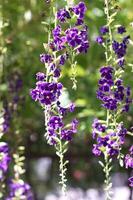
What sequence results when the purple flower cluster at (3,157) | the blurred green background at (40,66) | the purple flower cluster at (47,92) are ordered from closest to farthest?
the purple flower cluster at (47,92) → the purple flower cluster at (3,157) → the blurred green background at (40,66)

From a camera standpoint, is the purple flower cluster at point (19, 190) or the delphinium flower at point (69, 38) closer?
the delphinium flower at point (69, 38)

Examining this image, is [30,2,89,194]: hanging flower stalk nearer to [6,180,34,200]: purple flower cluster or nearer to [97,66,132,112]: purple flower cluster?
[97,66,132,112]: purple flower cluster

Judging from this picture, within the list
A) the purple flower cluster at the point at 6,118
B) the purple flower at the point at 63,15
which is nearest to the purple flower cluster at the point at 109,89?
the purple flower at the point at 63,15

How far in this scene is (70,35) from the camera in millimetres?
2291

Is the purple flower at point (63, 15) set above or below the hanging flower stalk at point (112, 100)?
above

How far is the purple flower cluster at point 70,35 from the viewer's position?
90.0 inches

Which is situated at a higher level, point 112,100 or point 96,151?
point 112,100

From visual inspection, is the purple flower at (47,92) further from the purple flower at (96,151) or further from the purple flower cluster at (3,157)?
the purple flower cluster at (3,157)

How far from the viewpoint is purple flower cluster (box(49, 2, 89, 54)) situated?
2287mm

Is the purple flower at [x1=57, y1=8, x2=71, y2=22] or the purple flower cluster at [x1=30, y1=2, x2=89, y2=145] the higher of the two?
the purple flower at [x1=57, y1=8, x2=71, y2=22]

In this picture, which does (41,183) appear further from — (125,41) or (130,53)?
(125,41)

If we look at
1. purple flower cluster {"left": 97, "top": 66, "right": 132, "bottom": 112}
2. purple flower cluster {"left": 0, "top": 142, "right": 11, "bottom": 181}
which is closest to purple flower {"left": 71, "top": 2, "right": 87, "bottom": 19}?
purple flower cluster {"left": 97, "top": 66, "right": 132, "bottom": 112}

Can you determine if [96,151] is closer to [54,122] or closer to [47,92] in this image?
[54,122]

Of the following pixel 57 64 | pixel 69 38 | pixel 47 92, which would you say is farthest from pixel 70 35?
pixel 47 92
